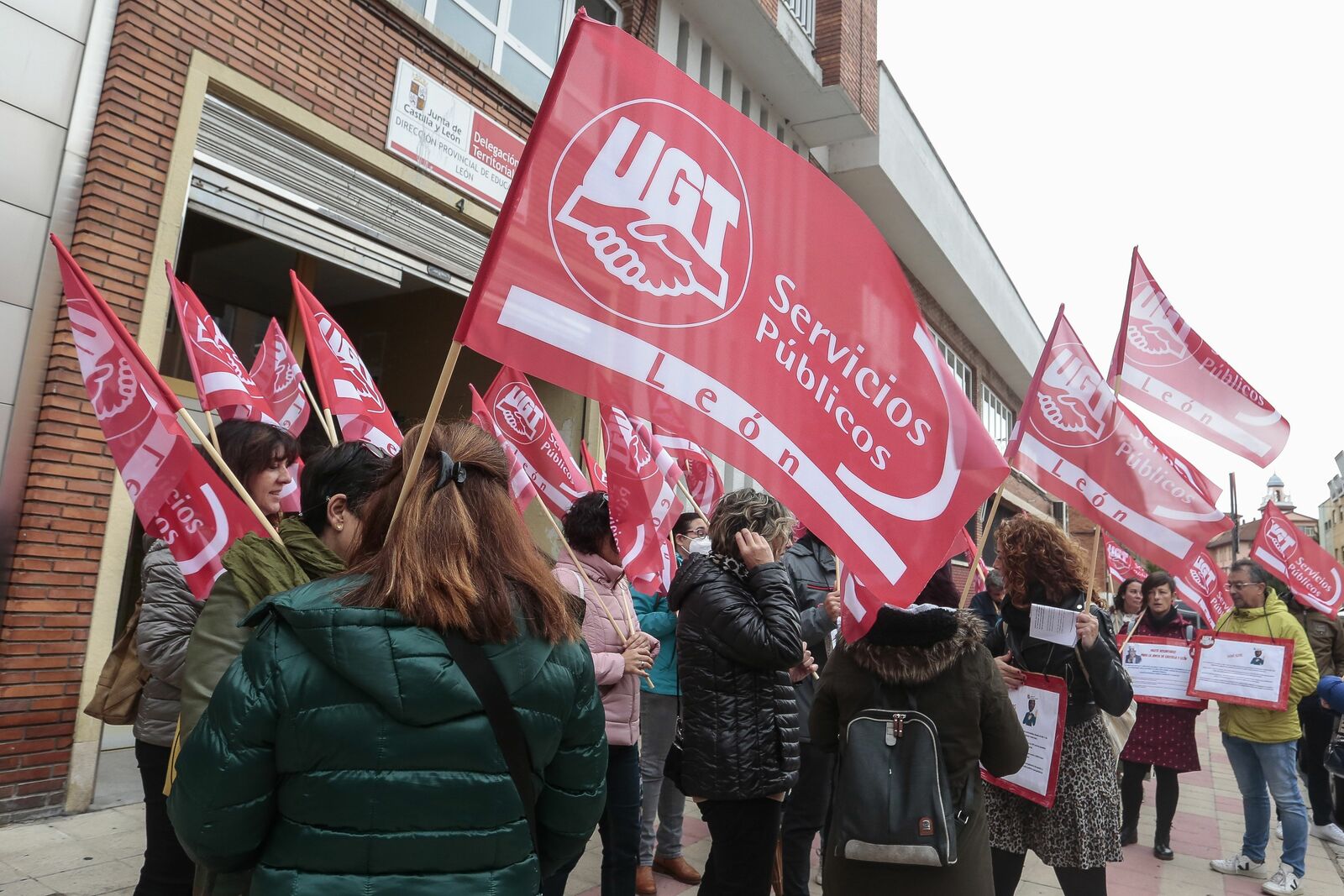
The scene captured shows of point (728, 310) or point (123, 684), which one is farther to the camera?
point (123, 684)

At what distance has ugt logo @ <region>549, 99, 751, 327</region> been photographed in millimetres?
1938

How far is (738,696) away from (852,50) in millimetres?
13305

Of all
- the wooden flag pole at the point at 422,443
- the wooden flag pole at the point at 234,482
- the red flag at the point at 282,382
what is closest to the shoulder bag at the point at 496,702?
the wooden flag pole at the point at 422,443

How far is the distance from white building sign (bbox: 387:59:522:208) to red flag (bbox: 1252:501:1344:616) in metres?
7.19

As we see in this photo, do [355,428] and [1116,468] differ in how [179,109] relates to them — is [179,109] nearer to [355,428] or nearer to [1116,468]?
[355,428]

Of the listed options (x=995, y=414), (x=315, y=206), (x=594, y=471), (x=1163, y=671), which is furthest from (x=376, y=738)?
(x=995, y=414)

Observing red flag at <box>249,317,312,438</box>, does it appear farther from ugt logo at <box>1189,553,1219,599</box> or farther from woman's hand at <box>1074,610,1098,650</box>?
ugt logo at <box>1189,553,1219,599</box>

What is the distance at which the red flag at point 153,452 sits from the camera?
8.95 feet

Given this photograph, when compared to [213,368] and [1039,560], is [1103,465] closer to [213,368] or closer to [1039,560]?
[1039,560]

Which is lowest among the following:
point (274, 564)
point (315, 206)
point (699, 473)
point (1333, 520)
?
point (274, 564)

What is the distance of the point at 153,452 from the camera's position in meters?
2.82

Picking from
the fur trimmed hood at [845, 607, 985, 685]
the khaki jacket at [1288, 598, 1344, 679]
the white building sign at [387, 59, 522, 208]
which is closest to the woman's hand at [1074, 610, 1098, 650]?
the fur trimmed hood at [845, 607, 985, 685]

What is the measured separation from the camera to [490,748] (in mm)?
1556

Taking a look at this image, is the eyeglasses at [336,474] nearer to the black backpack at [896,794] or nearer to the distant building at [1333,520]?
the black backpack at [896,794]
